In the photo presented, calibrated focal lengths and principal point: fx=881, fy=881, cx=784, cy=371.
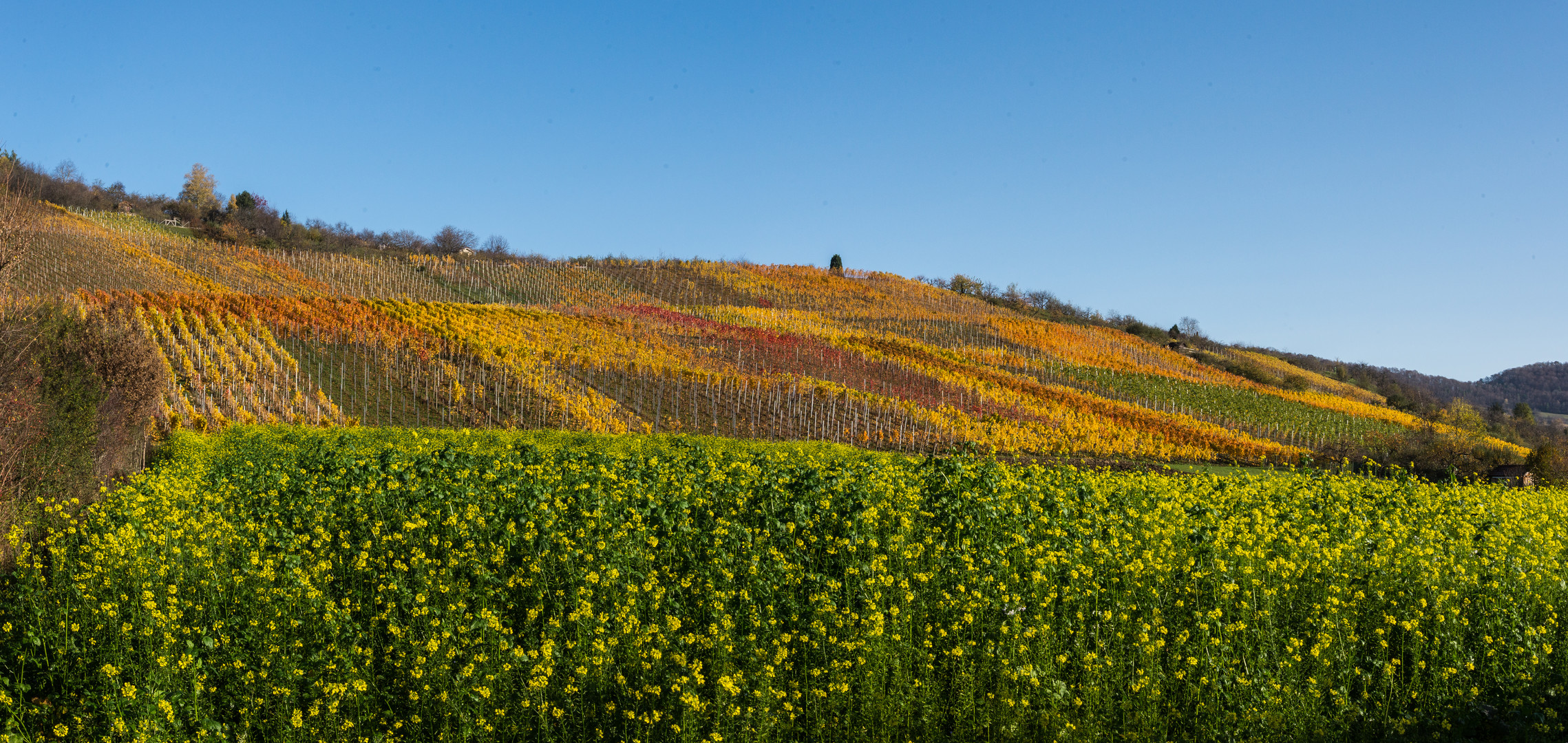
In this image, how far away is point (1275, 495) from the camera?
14.2 metres

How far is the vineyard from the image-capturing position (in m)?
33.2

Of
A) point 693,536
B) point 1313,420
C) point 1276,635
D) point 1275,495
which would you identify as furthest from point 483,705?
point 1313,420

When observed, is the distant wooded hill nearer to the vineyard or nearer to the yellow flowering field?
the vineyard

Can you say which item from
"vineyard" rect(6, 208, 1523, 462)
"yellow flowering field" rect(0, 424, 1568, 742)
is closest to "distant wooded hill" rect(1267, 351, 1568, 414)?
"vineyard" rect(6, 208, 1523, 462)

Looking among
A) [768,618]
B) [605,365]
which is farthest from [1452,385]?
[768,618]

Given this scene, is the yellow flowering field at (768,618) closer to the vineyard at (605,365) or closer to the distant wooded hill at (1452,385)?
the vineyard at (605,365)

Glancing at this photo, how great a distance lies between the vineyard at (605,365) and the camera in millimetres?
33219

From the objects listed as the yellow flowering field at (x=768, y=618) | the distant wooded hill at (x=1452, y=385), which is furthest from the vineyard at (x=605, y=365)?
the distant wooded hill at (x=1452, y=385)

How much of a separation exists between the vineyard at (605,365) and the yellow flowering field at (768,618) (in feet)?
28.0

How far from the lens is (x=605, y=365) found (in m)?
39.9

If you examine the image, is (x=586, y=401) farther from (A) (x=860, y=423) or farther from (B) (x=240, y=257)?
(B) (x=240, y=257)

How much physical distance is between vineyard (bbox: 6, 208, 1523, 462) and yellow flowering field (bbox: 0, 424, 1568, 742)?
8541 mm

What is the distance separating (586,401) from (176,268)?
34308 millimetres

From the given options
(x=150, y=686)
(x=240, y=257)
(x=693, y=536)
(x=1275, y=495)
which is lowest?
(x=150, y=686)
